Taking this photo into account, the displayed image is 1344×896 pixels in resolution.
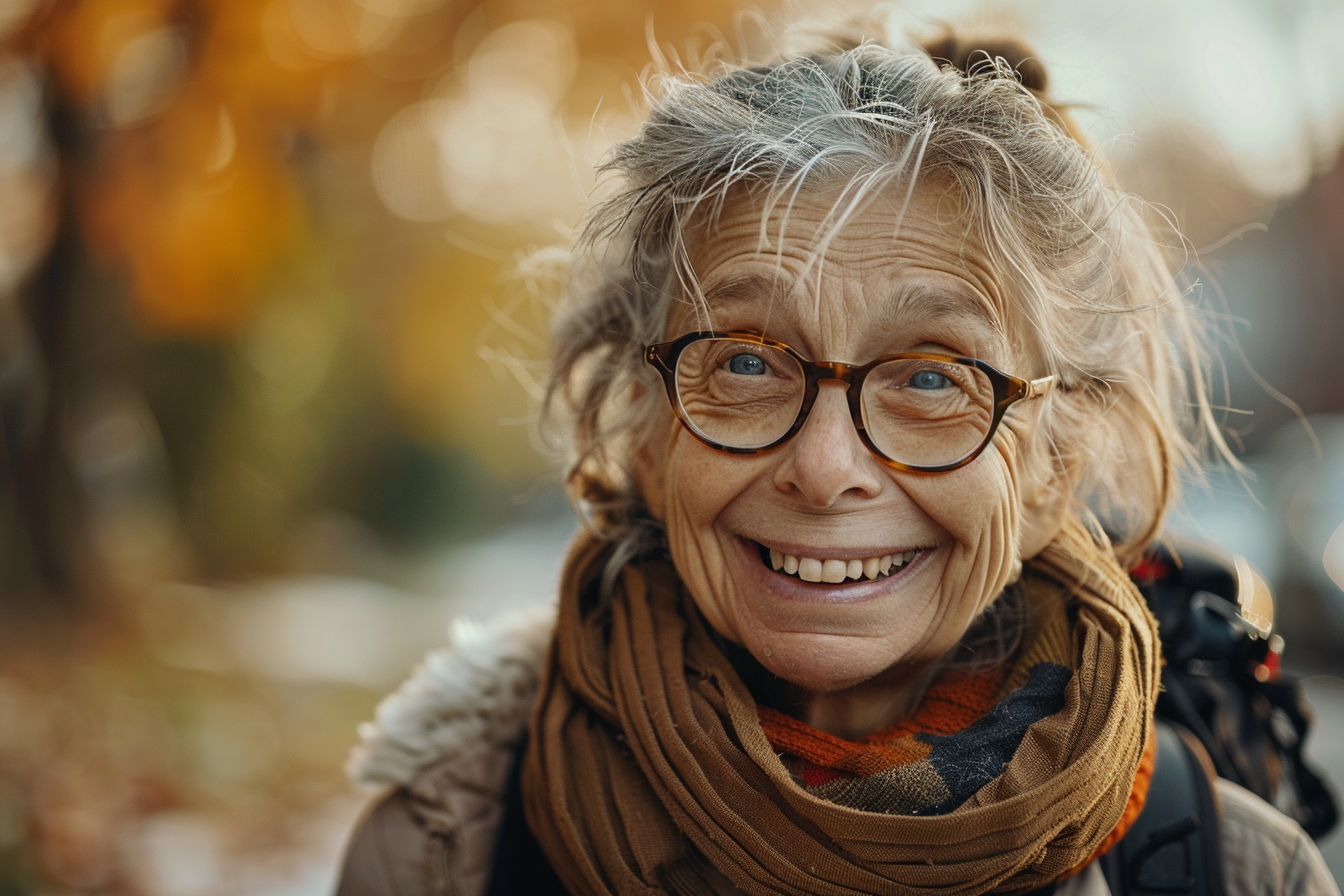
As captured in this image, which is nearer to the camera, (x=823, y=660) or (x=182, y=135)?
(x=823, y=660)

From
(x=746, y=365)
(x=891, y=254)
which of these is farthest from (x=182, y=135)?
(x=891, y=254)

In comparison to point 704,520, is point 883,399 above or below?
above

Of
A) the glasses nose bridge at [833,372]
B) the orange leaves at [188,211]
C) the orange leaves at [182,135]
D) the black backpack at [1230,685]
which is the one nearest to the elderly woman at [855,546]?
the glasses nose bridge at [833,372]

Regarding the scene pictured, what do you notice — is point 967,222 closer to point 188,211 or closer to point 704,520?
point 704,520

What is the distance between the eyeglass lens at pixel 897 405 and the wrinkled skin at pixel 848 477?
0.10 ft

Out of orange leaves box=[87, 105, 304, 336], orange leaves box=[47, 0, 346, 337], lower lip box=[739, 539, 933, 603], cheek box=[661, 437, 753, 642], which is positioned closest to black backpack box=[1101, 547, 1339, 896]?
lower lip box=[739, 539, 933, 603]

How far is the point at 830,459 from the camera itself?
4.97 ft

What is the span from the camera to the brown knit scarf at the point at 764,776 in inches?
58.7

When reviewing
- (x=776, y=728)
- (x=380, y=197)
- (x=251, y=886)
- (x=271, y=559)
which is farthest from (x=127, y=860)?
(x=271, y=559)

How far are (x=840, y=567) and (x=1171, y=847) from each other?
0.79m

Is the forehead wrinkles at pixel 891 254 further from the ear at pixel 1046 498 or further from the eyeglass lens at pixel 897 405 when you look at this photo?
the ear at pixel 1046 498

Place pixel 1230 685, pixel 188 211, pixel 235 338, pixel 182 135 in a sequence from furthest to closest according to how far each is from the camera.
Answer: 1. pixel 235 338
2. pixel 188 211
3. pixel 182 135
4. pixel 1230 685

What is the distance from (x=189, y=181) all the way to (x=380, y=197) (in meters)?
4.25

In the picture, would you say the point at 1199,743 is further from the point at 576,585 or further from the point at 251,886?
the point at 251,886
